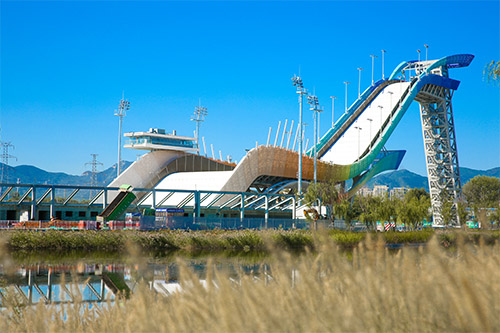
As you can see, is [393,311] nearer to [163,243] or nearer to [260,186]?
[163,243]

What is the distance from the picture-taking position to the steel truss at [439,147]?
64.2 metres

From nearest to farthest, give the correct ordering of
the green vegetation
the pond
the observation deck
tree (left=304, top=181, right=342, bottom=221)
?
the pond < the green vegetation < tree (left=304, top=181, right=342, bottom=221) < the observation deck

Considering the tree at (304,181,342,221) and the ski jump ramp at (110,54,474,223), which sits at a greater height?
the ski jump ramp at (110,54,474,223)

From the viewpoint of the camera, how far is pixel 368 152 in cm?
6250

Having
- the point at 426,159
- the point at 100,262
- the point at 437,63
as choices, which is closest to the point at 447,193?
the point at 426,159

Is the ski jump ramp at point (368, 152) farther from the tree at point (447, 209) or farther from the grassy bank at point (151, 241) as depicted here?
the grassy bank at point (151, 241)

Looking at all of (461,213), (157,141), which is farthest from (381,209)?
(157,141)

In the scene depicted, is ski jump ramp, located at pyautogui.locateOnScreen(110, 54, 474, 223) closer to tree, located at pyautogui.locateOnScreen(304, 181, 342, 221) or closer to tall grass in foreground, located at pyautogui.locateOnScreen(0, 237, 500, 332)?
tree, located at pyautogui.locateOnScreen(304, 181, 342, 221)

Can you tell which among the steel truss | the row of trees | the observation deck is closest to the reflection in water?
the row of trees

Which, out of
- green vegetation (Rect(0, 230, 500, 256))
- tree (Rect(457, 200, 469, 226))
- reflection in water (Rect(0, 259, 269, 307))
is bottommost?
reflection in water (Rect(0, 259, 269, 307))

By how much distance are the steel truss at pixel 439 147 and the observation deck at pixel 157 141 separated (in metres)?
25.2

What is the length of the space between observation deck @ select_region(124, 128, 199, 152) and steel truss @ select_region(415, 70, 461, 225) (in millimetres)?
25221

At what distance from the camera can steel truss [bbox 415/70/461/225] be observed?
211 ft

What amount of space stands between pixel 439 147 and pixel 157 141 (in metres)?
30.0
